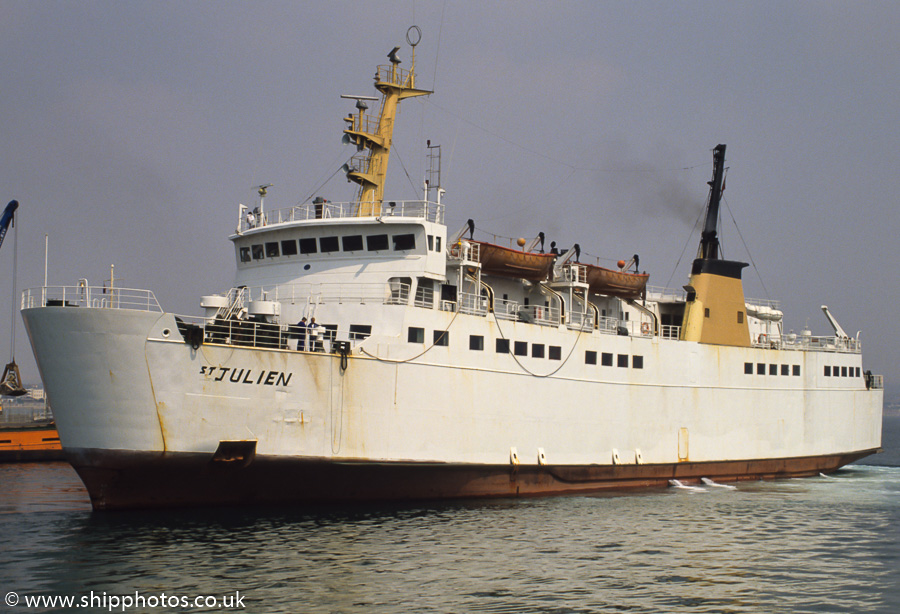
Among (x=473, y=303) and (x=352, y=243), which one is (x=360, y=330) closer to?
(x=352, y=243)

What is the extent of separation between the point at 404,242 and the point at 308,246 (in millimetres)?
2589

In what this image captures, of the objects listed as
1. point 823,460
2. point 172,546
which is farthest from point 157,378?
point 823,460

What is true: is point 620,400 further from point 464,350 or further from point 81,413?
point 81,413

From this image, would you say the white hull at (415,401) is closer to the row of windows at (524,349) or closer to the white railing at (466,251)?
the row of windows at (524,349)

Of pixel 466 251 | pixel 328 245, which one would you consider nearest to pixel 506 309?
pixel 466 251

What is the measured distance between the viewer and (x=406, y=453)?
64.3ft

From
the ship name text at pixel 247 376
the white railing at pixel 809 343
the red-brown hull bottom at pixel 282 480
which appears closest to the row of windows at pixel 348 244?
the ship name text at pixel 247 376

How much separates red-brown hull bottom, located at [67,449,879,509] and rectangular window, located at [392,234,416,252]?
5.41 m

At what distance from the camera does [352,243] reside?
21406mm

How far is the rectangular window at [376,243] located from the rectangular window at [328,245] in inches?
31.3

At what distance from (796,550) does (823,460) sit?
1538cm

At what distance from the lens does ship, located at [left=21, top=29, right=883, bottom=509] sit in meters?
17.2

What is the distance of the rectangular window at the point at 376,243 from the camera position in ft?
69.9

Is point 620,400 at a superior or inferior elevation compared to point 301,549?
superior
